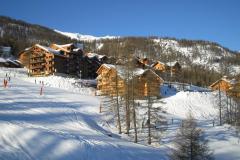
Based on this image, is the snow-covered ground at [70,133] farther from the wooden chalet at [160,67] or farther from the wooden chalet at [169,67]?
the wooden chalet at [160,67]

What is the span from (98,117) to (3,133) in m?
22.5

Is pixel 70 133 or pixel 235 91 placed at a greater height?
pixel 235 91

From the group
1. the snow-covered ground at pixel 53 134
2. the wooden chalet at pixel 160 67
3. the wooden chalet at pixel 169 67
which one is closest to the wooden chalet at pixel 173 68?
the wooden chalet at pixel 169 67

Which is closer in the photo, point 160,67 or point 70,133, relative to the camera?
point 70,133

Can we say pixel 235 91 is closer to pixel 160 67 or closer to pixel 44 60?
pixel 44 60

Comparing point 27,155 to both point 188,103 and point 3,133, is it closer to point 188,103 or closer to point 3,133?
point 3,133

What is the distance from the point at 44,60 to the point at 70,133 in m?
75.6

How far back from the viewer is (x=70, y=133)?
3681 cm

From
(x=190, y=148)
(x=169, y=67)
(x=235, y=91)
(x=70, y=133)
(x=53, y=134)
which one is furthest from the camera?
(x=169, y=67)

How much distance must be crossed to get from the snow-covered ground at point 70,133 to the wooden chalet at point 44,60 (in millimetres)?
45599

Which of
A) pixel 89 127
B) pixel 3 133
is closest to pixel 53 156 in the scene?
pixel 3 133

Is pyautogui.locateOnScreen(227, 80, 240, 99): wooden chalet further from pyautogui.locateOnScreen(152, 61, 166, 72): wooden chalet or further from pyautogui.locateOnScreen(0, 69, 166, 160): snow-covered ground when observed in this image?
pyautogui.locateOnScreen(152, 61, 166, 72): wooden chalet

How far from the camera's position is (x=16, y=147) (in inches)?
1139

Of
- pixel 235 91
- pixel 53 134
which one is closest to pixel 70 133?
pixel 53 134
